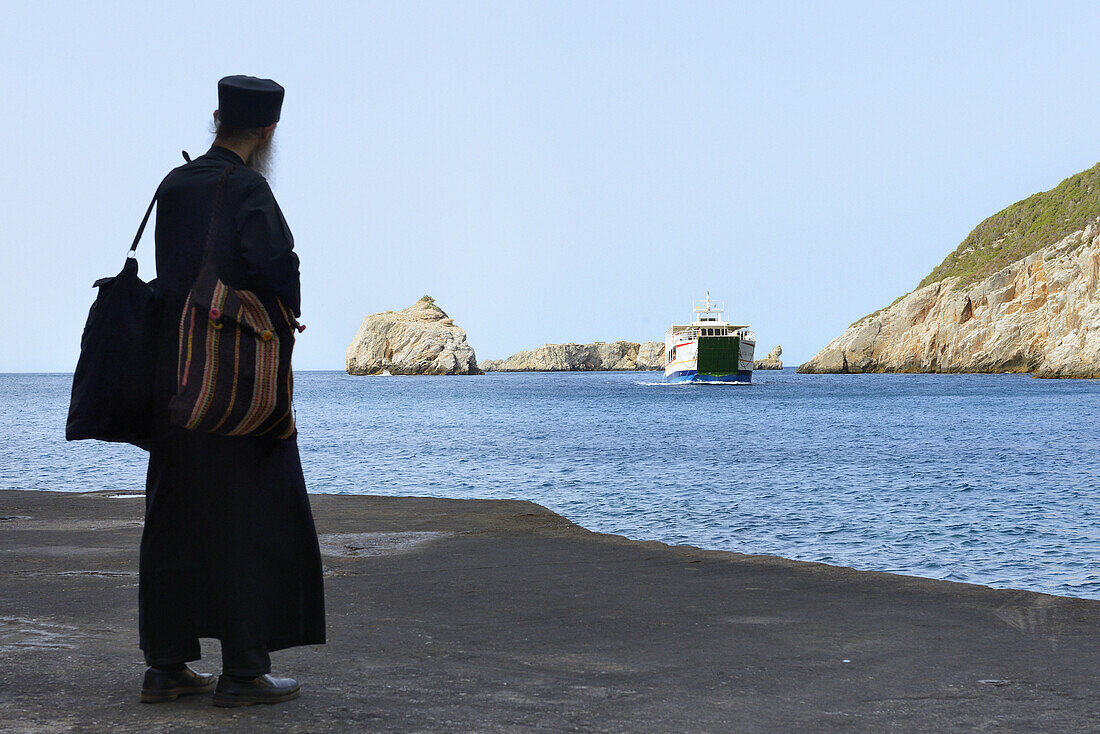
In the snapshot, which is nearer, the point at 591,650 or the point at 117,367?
the point at 117,367

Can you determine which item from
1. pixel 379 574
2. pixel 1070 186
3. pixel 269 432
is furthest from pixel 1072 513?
pixel 1070 186

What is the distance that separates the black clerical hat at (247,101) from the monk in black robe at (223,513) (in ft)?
0.75

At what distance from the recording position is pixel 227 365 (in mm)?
3121

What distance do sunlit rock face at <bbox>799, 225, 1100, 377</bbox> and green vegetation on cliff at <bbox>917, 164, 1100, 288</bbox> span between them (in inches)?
370

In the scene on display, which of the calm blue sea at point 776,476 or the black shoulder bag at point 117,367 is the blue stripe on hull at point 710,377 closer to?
the calm blue sea at point 776,476

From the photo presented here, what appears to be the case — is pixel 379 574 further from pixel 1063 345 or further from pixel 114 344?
pixel 1063 345

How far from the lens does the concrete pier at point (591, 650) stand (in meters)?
3.30

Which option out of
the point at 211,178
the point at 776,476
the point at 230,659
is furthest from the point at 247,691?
the point at 776,476

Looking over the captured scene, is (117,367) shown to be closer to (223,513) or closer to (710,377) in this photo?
(223,513)

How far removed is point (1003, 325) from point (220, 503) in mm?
124095

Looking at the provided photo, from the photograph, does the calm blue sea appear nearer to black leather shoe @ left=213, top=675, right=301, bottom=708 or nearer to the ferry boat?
black leather shoe @ left=213, top=675, right=301, bottom=708

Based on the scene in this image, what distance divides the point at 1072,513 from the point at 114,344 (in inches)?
679

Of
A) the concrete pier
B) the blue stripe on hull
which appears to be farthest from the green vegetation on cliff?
the concrete pier

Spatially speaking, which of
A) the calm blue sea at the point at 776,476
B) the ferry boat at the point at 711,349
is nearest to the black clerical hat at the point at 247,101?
the calm blue sea at the point at 776,476
